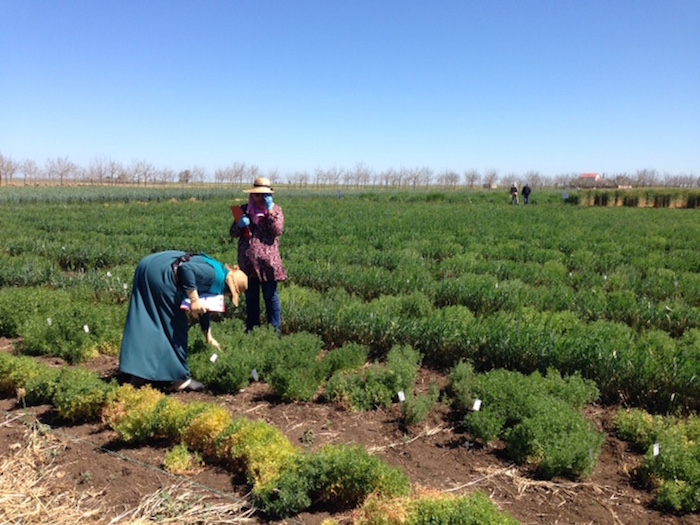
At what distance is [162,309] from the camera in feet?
16.9

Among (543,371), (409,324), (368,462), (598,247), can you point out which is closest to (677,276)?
(598,247)

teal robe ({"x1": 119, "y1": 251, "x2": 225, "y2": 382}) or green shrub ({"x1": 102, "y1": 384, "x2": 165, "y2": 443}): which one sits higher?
teal robe ({"x1": 119, "y1": 251, "x2": 225, "y2": 382})

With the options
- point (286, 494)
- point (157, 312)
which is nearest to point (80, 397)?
point (157, 312)

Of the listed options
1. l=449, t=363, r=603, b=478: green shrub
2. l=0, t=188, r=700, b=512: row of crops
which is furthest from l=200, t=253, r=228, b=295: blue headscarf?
l=449, t=363, r=603, b=478: green shrub

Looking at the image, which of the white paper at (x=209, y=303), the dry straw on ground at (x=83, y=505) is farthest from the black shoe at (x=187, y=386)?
the dry straw on ground at (x=83, y=505)

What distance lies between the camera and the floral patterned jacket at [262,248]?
6.32 m

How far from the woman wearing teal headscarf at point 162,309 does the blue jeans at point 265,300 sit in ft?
4.20

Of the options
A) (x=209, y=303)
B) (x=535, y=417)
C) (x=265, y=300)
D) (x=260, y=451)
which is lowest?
(x=260, y=451)

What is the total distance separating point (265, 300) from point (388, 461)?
3.14m

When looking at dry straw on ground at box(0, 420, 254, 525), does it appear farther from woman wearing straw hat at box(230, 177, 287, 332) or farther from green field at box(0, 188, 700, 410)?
woman wearing straw hat at box(230, 177, 287, 332)

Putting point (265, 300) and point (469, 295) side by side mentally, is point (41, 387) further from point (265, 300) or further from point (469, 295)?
point (469, 295)

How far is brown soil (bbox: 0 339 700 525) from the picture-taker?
11.6ft

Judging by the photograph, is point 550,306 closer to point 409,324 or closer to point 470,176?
point 409,324

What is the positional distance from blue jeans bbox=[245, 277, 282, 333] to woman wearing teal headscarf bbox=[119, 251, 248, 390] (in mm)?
1280
